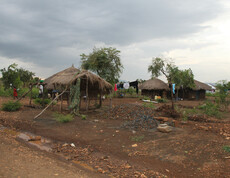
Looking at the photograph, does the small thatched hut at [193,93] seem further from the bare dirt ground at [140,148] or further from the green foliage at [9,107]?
the green foliage at [9,107]

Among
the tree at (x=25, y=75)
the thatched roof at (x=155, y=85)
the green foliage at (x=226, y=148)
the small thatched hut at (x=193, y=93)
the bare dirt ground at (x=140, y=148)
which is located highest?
the tree at (x=25, y=75)

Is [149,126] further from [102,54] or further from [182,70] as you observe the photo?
[182,70]

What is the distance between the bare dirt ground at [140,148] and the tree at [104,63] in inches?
551

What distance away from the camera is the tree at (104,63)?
2133cm

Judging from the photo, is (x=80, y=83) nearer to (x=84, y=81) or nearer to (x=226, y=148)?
(x=84, y=81)

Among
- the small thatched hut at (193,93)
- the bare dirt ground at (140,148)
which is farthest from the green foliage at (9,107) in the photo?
the small thatched hut at (193,93)

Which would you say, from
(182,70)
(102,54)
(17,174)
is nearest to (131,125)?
(17,174)

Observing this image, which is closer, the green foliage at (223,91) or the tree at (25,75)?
the green foliage at (223,91)

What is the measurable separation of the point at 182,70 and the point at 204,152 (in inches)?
771

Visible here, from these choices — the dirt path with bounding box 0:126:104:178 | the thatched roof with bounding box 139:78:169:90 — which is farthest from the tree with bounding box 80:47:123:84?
the dirt path with bounding box 0:126:104:178

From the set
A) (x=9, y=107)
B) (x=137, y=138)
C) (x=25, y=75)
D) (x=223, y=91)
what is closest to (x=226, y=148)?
(x=137, y=138)

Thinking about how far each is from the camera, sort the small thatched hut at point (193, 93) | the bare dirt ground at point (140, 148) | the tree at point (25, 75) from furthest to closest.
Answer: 1. the tree at point (25, 75)
2. the small thatched hut at point (193, 93)
3. the bare dirt ground at point (140, 148)

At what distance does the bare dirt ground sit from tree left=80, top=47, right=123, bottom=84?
45.9 ft

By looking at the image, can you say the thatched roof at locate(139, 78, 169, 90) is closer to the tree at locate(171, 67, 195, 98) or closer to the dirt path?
the tree at locate(171, 67, 195, 98)
